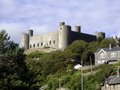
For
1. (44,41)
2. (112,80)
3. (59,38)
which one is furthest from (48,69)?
(44,41)

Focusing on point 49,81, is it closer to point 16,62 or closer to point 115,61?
point 115,61

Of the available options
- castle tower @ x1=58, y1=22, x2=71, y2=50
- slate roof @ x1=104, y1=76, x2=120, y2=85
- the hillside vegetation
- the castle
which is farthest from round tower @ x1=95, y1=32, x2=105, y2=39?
slate roof @ x1=104, y1=76, x2=120, y2=85

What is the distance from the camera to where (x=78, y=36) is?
122m

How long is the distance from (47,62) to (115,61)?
38.9ft

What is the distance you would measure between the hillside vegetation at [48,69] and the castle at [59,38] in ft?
25.9

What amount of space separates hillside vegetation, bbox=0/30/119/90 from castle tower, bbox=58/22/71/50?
690 centimetres

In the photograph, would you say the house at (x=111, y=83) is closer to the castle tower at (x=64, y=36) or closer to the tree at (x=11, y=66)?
the tree at (x=11, y=66)

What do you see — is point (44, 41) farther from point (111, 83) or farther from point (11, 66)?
point (11, 66)

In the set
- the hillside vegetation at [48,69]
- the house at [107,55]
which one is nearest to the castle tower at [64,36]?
the hillside vegetation at [48,69]

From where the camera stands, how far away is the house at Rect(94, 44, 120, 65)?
9838 cm

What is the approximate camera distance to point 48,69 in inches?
3760

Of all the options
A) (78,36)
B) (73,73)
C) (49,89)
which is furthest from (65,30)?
(49,89)

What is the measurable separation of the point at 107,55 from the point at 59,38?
23935 millimetres

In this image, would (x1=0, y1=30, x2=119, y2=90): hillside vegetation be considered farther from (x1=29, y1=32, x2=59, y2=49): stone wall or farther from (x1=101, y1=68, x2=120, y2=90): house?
(x1=29, y1=32, x2=59, y2=49): stone wall
